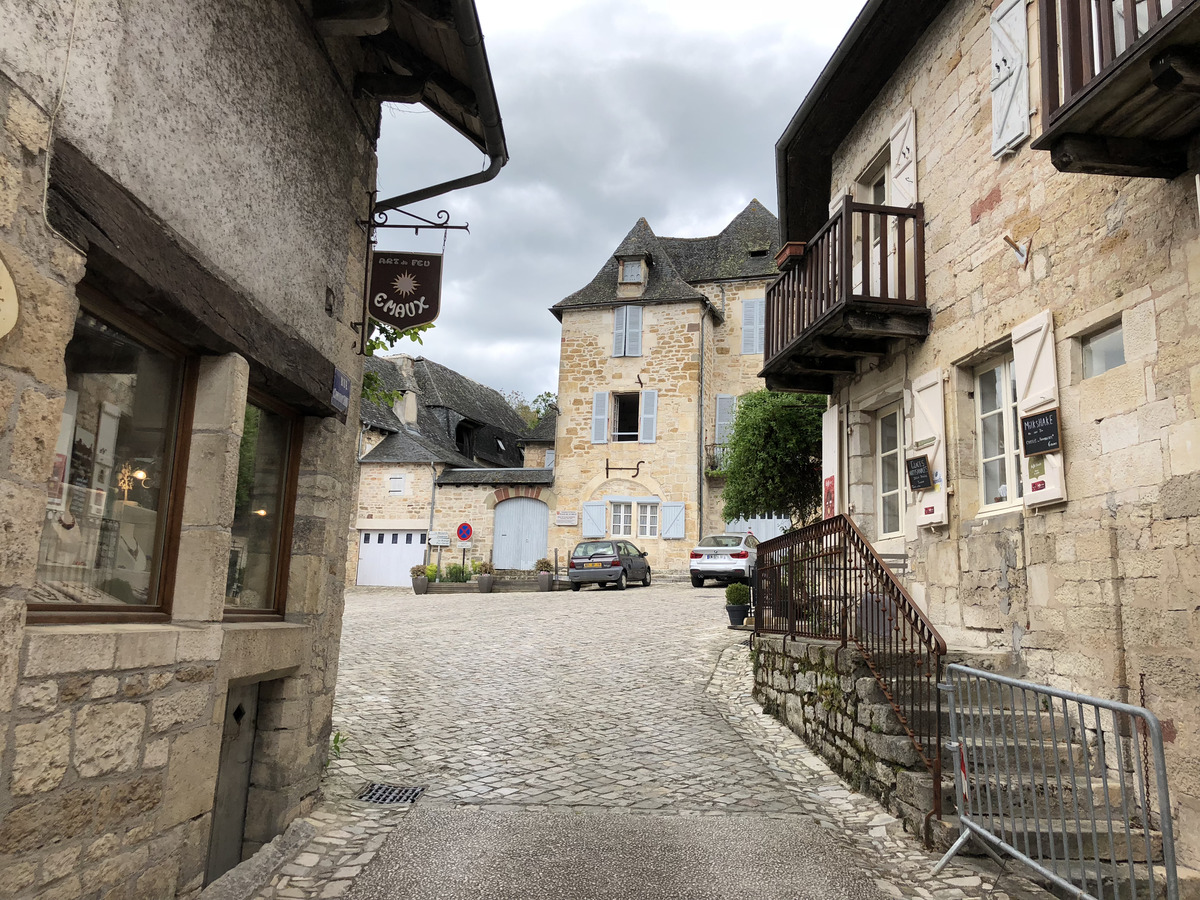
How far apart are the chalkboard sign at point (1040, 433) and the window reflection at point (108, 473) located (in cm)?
502

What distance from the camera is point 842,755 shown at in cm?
604

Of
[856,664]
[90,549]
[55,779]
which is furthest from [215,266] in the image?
[856,664]

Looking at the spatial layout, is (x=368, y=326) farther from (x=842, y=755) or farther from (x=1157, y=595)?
(x=1157, y=595)

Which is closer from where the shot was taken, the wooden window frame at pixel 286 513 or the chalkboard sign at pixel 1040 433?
the wooden window frame at pixel 286 513

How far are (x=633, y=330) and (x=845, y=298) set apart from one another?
19.0 metres

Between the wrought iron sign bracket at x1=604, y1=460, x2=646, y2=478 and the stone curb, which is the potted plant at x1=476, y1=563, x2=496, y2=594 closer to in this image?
the wrought iron sign bracket at x1=604, y1=460, x2=646, y2=478

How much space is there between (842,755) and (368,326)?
4271 millimetres

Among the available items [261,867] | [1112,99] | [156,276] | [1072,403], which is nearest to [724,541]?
[1072,403]

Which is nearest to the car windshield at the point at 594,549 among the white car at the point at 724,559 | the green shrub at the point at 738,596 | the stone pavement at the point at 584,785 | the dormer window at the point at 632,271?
the white car at the point at 724,559

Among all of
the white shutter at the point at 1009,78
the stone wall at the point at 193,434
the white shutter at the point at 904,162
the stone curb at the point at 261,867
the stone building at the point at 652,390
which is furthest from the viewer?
the stone building at the point at 652,390

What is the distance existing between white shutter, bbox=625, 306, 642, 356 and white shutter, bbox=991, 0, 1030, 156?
19.4 m

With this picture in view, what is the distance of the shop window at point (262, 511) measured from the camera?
465 cm

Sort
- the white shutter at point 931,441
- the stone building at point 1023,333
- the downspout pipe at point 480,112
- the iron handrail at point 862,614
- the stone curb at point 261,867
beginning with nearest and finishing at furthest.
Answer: the stone curb at point 261,867 < the downspout pipe at point 480,112 < the stone building at point 1023,333 < the iron handrail at point 862,614 < the white shutter at point 931,441

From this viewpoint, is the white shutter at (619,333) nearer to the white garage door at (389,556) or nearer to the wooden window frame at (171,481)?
the white garage door at (389,556)
